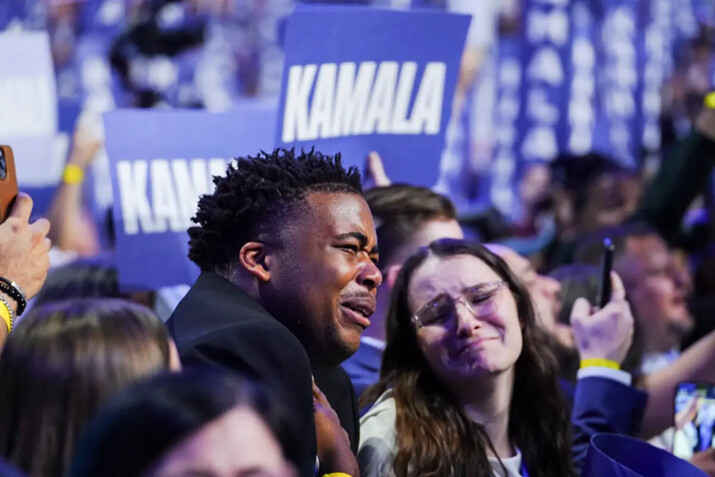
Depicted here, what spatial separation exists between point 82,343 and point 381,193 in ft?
6.45

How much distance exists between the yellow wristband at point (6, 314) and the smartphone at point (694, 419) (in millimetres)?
1701

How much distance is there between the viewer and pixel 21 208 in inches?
104

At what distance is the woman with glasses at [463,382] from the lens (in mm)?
2838

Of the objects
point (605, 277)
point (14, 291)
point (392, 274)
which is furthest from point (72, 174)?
point (14, 291)

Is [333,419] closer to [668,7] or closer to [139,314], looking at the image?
[139,314]

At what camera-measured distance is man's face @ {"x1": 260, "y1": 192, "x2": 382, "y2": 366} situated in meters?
2.34

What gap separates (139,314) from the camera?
1.90 meters

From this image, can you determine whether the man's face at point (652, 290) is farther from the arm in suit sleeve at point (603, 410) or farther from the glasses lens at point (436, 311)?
the glasses lens at point (436, 311)

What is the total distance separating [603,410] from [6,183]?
1688 millimetres

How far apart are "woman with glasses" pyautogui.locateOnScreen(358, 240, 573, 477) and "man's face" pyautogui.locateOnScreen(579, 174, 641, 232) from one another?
3.56 metres

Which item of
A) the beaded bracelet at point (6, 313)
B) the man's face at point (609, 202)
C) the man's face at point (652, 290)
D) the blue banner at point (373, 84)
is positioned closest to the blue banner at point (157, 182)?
the blue banner at point (373, 84)

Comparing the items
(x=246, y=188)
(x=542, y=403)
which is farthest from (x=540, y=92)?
(x=246, y=188)

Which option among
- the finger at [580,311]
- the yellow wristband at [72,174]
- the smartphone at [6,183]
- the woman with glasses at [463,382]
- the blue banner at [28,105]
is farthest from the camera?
the yellow wristband at [72,174]

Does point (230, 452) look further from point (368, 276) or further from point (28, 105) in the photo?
point (28, 105)
